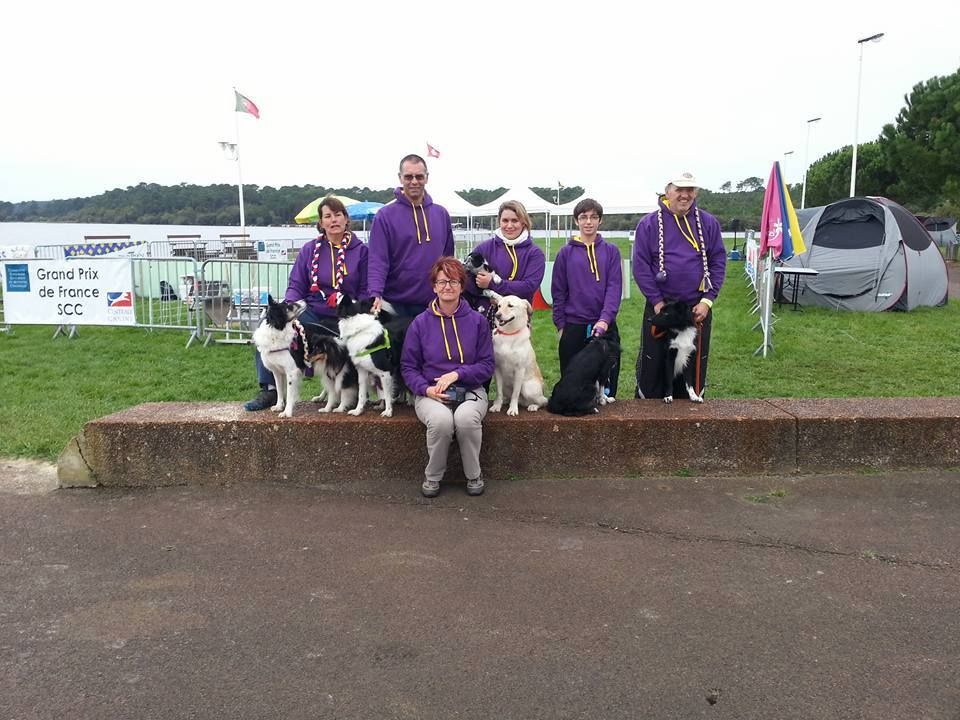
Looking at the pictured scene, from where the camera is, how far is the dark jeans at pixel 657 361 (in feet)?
16.7

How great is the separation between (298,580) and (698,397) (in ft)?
10.7

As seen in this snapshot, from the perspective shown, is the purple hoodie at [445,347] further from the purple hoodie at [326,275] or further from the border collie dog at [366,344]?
the purple hoodie at [326,275]

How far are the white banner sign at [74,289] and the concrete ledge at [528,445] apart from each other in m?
6.66

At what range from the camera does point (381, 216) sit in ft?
15.3

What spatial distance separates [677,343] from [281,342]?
2.89 m

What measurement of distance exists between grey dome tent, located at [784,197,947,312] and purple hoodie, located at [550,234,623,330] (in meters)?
10.7

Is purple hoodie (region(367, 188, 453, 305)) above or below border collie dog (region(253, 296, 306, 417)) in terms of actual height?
above

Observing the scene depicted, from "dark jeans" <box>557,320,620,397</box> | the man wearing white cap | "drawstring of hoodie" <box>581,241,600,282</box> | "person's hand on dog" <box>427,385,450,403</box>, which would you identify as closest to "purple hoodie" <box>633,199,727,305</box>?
the man wearing white cap

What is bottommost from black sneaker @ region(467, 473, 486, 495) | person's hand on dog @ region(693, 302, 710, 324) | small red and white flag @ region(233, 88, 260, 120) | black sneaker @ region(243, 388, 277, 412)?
black sneaker @ region(467, 473, 486, 495)

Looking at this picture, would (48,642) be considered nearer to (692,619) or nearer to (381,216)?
(692,619)

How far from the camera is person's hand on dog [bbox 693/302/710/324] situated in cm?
481

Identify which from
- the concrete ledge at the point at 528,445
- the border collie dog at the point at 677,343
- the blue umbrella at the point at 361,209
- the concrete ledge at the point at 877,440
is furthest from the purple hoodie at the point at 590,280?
the blue umbrella at the point at 361,209

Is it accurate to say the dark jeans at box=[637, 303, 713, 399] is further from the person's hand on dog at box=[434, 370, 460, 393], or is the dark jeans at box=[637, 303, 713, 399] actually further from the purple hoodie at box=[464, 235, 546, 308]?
the person's hand on dog at box=[434, 370, 460, 393]

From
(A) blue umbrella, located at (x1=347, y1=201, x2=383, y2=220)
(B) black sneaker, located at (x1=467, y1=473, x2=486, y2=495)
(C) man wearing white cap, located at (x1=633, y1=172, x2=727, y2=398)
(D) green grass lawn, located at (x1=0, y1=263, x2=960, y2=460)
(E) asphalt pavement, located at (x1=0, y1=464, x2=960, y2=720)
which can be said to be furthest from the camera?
(A) blue umbrella, located at (x1=347, y1=201, x2=383, y2=220)
